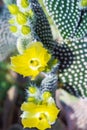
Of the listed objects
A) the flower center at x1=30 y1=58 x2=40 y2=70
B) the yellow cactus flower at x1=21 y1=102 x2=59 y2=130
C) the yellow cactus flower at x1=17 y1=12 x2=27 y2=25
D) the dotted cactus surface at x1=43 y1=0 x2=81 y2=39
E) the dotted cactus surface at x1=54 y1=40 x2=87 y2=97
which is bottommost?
the yellow cactus flower at x1=21 y1=102 x2=59 y2=130

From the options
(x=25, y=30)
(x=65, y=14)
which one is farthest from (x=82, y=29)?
(x=25, y=30)

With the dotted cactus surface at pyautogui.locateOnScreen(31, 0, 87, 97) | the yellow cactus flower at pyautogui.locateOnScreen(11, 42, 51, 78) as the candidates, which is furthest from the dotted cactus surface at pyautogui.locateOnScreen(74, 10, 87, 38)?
the yellow cactus flower at pyautogui.locateOnScreen(11, 42, 51, 78)

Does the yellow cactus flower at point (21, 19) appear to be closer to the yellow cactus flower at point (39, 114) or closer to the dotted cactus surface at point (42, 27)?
the dotted cactus surface at point (42, 27)

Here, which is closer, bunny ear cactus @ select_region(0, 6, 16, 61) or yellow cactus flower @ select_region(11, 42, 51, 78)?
yellow cactus flower @ select_region(11, 42, 51, 78)

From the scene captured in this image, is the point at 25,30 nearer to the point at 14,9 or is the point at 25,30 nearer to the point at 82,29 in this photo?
the point at 14,9

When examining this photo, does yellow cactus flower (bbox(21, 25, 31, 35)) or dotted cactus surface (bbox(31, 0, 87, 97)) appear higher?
yellow cactus flower (bbox(21, 25, 31, 35))

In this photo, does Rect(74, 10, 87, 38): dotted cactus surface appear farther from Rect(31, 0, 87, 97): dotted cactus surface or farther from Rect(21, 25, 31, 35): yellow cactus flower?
Rect(21, 25, 31, 35): yellow cactus flower
